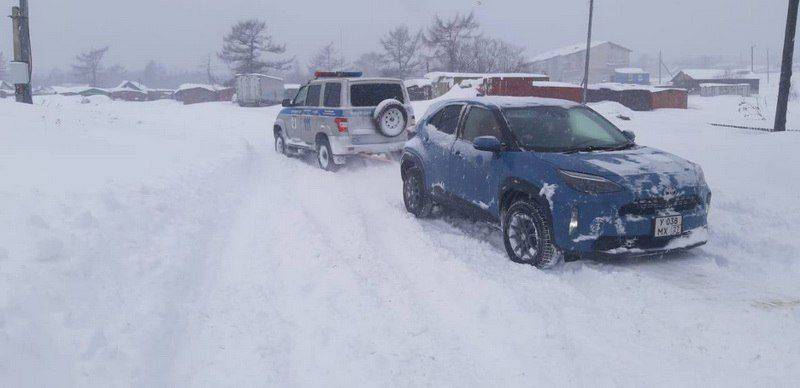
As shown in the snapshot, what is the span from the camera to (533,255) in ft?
17.9

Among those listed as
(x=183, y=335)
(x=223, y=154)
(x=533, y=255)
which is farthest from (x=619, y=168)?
(x=223, y=154)

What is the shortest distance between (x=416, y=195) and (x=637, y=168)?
3351 millimetres

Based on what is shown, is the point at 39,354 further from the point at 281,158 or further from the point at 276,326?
the point at 281,158

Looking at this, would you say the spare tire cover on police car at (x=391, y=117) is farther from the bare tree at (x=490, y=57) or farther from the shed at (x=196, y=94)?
the shed at (x=196, y=94)

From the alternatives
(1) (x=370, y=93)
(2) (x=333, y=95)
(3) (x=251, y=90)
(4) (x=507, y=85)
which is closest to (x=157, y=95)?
(3) (x=251, y=90)

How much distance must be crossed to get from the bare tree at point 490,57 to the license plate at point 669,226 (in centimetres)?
6174

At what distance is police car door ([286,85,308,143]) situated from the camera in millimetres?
13227

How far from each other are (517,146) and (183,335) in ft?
12.0

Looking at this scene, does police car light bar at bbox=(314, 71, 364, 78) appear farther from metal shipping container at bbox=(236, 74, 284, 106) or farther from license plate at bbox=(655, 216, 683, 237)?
metal shipping container at bbox=(236, 74, 284, 106)

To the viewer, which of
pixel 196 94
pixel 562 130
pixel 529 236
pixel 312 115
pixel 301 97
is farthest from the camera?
pixel 196 94

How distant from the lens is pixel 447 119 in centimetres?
745

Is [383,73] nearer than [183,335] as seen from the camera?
No

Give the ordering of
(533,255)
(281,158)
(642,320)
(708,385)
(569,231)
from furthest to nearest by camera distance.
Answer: (281,158) < (533,255) < (569,231) < (642,320) < (708,385)

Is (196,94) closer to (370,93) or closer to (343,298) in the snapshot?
(370,93)
